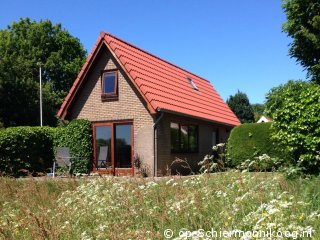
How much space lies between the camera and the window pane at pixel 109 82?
17608mm

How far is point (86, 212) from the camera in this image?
499 centimetres

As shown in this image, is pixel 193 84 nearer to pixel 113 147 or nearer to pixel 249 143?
pixel 113 147

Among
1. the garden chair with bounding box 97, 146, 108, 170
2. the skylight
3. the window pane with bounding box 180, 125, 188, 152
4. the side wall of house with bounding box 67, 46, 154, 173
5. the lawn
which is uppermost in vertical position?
the skylight

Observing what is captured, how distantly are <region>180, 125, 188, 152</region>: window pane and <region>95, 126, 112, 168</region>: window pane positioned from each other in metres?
3.16

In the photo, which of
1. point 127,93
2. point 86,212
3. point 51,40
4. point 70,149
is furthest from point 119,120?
point 51,40

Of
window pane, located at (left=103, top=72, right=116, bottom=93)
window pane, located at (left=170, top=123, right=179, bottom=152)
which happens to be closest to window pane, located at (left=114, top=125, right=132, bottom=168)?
window pane, located at (left=103, top=72, right=116, bottom=93)

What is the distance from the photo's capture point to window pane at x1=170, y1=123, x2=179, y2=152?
57.5ft

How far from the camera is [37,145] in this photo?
18.4 m

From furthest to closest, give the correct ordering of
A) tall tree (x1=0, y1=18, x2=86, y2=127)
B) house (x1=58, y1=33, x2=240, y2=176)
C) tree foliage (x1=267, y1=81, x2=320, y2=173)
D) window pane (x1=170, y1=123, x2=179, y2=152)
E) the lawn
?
tall tree (x1=0, y1=18, x2=86, y2=127)
window pane (x1=170, y1=123, x2=179, y2=152)
house (x1=58, y1=33, x2=240, y2=176)
tree foliage (x1=267, y1=81, x2=320, y2=173)
the lawn

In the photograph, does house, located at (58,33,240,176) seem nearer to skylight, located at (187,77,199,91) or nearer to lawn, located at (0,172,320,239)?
skylight, located at (187,77,199,91)

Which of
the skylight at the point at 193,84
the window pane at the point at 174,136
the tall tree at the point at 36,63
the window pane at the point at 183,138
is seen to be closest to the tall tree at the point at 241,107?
the tall tree at the point at 36,63

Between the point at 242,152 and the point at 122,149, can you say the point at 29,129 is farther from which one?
the point at 242,152

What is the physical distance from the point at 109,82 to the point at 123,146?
281 cm

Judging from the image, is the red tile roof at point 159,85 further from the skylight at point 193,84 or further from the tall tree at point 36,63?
the tall tree at point 36,63
